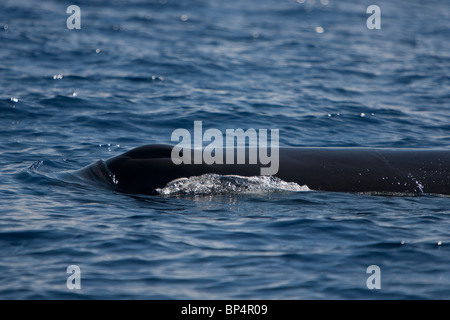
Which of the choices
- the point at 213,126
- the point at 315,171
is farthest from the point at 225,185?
the point at 213,126

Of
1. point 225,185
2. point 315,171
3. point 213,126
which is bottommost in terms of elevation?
point 225,185

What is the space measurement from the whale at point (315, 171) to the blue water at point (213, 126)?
0.28 m

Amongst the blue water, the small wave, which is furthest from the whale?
the blue water

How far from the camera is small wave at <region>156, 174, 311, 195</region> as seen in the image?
10586 millimetres

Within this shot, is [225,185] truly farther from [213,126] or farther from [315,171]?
[213,126]

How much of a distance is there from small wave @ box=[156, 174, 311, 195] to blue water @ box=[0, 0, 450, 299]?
0.49 ft

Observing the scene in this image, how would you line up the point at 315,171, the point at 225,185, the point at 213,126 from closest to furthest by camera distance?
the point at 225,185 < the point at 315,171 < the point at 213,126

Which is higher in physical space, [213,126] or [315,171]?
[213,126]

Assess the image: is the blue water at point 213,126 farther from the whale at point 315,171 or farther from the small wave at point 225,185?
the whale at point 315,171

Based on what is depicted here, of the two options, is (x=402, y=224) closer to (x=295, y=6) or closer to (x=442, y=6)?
(x=295, y=6)

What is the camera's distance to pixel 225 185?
10750 millimetres

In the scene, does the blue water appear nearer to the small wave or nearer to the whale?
the small wave

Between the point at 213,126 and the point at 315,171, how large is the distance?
20.3ft

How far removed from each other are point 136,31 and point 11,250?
65.0 ft
